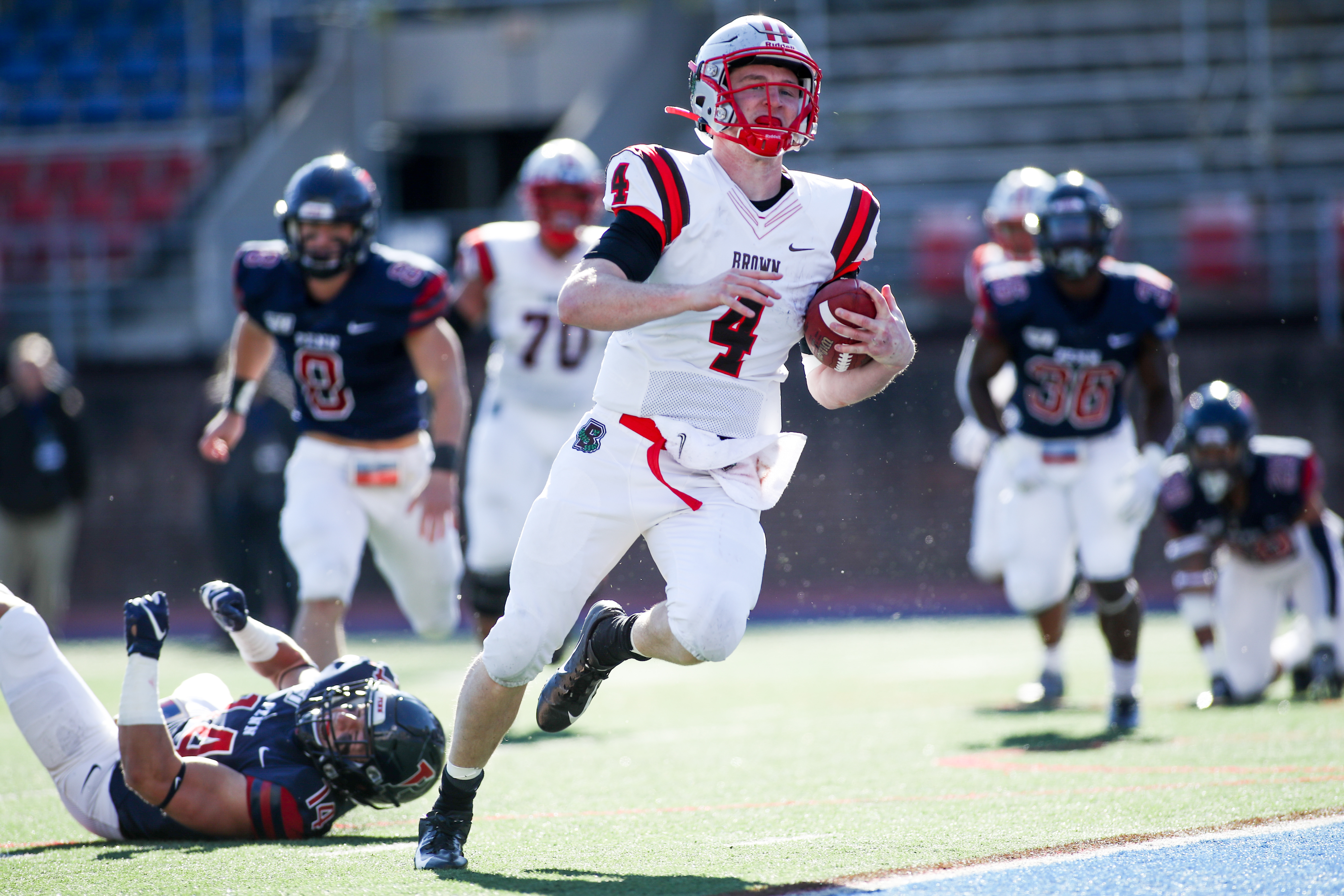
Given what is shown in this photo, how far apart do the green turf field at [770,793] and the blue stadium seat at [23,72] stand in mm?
9226

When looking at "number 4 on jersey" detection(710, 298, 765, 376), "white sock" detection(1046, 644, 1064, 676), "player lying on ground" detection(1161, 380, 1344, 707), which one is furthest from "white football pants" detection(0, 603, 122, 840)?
"player lying on ground" detection(1161, 380, 1344, 707)

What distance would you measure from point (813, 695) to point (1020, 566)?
1.45 meters

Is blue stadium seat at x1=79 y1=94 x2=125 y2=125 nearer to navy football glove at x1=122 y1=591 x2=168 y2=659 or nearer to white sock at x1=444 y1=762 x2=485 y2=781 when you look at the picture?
Answer: navy football glove at x1=122 y1=591 x2=168 y2=659

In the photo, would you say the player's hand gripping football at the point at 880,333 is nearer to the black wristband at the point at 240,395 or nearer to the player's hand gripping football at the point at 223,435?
the player's hand gripping football at the point at 223,435

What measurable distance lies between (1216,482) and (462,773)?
4.17m

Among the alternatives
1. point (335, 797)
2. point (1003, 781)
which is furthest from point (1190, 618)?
point (335, 797)

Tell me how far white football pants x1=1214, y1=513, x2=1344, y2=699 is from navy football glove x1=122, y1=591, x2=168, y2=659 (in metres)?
4.58

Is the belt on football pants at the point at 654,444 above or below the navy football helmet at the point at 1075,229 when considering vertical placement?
below

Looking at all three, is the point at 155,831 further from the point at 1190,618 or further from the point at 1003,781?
the point at 1190,618

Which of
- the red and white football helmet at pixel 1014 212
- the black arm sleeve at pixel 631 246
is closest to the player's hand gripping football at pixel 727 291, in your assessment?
the black arm sleeve at pixel 631 246

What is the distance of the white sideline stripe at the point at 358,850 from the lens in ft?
12.1

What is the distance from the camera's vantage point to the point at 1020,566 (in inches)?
251

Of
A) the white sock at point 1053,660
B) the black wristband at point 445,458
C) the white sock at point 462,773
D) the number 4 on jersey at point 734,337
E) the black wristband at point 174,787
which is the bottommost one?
the white sock at point 1053,660

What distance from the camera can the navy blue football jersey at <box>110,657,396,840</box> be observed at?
12.6ft
